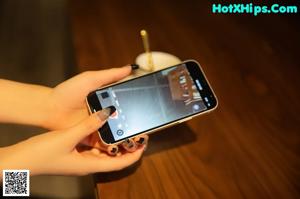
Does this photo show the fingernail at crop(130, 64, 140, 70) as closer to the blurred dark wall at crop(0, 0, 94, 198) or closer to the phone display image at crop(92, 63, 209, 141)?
the phone display image at crop(92, 63, 209, 141)

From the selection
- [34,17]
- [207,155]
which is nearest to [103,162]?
[207,155]

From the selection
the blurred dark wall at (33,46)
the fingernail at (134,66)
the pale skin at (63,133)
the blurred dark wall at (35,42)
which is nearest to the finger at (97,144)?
the pale skin at (63,133)

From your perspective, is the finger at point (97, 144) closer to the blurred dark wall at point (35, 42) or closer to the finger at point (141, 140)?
the finger at point (141, 140)

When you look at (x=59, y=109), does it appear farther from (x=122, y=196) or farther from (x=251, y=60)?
(x=251, y=60)

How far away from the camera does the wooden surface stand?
18.8 inches

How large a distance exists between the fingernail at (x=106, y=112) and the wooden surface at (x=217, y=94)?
0.28ft

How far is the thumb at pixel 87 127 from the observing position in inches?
18.2

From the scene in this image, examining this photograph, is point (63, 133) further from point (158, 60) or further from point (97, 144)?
point (158, 60)

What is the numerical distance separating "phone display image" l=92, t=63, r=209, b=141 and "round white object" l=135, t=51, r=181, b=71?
66 millimetres

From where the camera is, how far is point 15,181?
479mm

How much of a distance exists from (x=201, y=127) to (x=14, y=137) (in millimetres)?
666

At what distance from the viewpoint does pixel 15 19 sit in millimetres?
1475

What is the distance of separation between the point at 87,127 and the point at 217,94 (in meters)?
0.26

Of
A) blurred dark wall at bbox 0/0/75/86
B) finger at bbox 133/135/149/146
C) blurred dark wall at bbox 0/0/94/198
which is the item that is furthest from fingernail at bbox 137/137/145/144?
blurred dark wall at bbox 0/0/75/86
